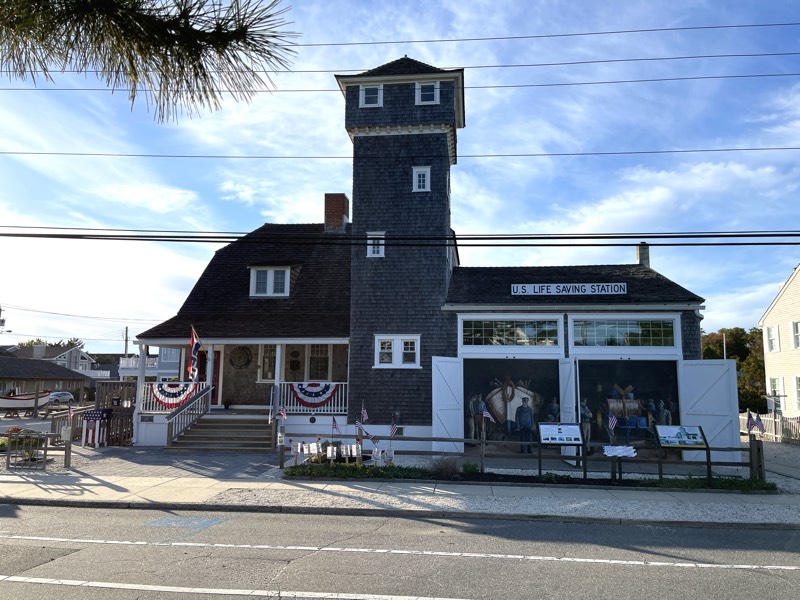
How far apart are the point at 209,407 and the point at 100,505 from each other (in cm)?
1026

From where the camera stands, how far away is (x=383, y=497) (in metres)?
12.6

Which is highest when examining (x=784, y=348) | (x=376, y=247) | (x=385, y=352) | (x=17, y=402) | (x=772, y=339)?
(x=376, y=247)

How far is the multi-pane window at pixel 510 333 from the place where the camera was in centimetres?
2011

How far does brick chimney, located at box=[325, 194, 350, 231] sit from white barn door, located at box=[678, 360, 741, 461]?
46.7ft

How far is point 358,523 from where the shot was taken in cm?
1068

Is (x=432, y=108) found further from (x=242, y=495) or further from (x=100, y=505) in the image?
(x=100, y=505)

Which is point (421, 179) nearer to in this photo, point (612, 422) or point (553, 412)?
point (553, 412)

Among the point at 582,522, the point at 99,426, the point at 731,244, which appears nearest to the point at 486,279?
the point at 731,244

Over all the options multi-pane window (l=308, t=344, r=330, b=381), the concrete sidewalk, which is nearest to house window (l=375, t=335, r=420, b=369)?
multi-pane window (l=308, t=344, r=330, b=381)

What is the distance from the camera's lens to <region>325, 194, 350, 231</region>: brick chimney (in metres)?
26.2

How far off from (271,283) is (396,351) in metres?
6.59

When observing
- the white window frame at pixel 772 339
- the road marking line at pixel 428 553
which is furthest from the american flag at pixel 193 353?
the white window frame at pixel 772 339

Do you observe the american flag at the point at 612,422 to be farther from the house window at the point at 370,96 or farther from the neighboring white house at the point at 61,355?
the neighboring white house at the point at 61,355

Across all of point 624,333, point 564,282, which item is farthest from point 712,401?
point 564,282
